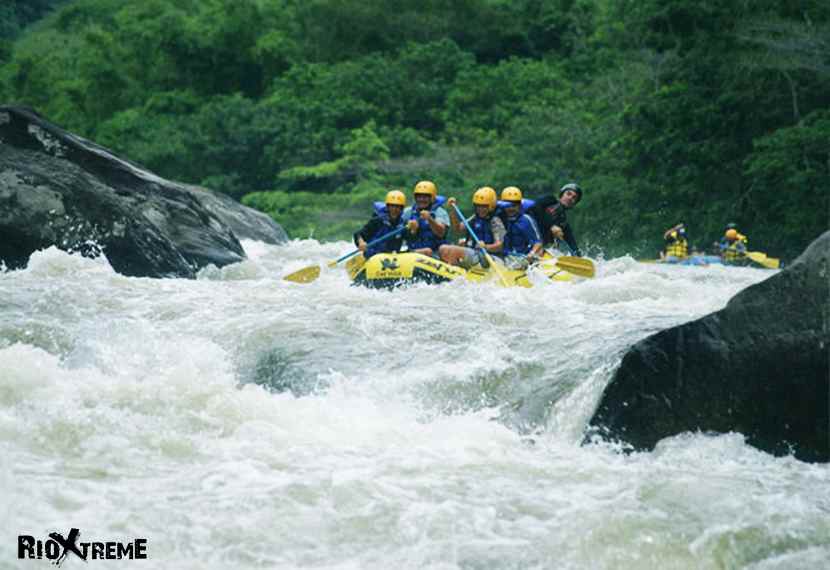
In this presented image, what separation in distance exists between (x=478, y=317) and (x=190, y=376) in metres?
2.40

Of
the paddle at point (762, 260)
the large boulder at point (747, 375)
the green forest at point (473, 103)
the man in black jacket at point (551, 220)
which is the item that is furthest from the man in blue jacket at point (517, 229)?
the green forest at point (473, 103)

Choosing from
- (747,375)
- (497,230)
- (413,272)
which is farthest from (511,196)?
(747,375)

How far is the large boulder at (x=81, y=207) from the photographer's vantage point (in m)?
10.6

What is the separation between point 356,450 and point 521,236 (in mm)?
6424

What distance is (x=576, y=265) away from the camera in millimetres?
11734

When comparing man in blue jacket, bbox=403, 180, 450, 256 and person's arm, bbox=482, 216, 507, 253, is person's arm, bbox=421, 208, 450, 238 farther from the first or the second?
person's arm, bbox=482, 216, 507, 253

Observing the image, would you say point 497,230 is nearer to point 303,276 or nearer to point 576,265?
point 576,265

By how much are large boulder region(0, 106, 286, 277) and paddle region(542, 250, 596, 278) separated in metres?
3.51

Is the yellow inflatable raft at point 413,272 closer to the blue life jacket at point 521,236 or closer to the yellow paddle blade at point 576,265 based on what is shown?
the yellow paddle blade at point 576,265

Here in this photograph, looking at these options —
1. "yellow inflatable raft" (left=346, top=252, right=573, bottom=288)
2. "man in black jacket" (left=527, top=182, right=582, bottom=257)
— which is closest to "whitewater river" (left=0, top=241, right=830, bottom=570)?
"yellow inflatable raft" (left=346, top=252, right=573, bottom=288)

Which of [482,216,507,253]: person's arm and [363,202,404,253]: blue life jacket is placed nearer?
[363,202,404,253]: blue life jacket

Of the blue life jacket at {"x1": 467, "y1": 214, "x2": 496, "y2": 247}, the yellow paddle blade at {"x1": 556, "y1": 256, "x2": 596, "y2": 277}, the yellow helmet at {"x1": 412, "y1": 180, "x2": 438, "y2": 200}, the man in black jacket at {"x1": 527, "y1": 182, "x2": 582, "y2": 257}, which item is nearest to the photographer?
the yellow helmet at {"x1": 412, "y1": 180, "x2": 438, "y2": 200}

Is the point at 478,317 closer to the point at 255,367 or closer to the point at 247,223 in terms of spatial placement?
the point at 255,367

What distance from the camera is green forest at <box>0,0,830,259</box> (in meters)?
20.2
